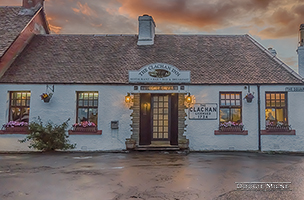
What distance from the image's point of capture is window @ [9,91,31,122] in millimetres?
13023

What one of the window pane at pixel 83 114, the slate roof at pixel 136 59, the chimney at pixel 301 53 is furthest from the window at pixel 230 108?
the window pane at pixel 83 114

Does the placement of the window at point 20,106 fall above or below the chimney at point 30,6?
below

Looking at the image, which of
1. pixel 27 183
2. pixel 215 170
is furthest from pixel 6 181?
pixel 215 170

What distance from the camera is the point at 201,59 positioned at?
14.6 m

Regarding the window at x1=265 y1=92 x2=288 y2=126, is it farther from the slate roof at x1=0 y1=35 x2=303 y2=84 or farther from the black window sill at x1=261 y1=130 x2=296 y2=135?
the slate roof at x1=0 y1=35 x2=303 y2=84

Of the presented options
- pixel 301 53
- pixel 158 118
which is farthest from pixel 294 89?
pixel 158 118

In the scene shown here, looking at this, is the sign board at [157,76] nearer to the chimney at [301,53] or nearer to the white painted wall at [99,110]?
the white painted wall at [99,110]

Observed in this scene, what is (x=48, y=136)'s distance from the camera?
489 inches

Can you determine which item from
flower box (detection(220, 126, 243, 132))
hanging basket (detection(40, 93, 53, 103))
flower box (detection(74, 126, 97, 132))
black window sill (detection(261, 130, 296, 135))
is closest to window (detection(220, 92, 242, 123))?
flower box (detection(220, 126, 243, 132))

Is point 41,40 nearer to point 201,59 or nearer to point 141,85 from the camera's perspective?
point 141,85

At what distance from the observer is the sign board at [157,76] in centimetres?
1276

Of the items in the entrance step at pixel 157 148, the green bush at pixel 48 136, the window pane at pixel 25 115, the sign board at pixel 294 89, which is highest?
the sign board at pixel 294 89

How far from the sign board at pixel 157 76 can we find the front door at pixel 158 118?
1.04m

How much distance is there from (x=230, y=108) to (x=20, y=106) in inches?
399
